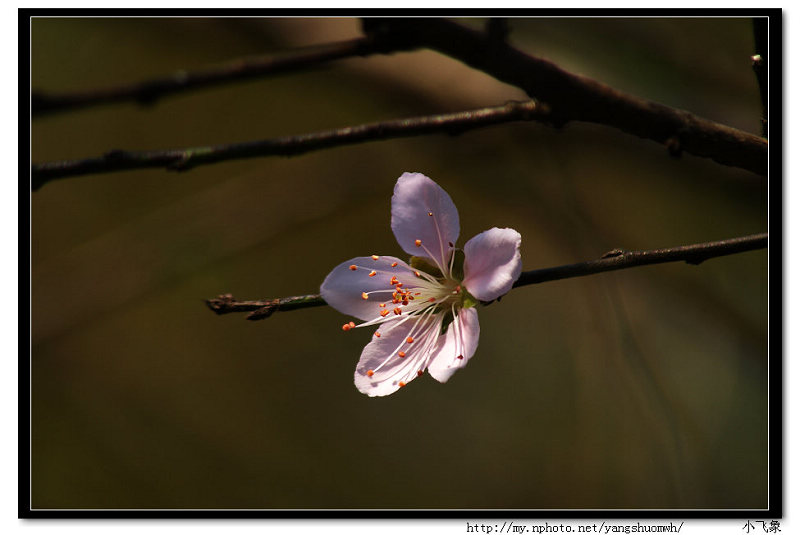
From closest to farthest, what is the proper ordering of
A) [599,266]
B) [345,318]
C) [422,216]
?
[599,266]
[422,216]
[345,318]

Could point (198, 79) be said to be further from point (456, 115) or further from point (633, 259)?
point (633, 259)

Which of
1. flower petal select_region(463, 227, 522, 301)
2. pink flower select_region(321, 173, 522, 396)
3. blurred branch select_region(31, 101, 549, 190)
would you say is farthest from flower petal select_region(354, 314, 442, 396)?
blurred branch select_region(31, 101, 549, 190)

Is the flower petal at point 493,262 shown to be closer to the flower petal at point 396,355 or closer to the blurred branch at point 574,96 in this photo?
the flower petal at point 396,355

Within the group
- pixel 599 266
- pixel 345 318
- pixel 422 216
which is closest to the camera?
pixel 599 266

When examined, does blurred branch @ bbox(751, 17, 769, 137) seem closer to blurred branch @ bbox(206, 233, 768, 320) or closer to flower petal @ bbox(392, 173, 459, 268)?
blurred branch @ bbox(206, 233, 768, 320)

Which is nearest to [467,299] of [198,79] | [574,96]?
[574,96]

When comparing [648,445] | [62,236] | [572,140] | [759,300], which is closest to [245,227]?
[62,236]

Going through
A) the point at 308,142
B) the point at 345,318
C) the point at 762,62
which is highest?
the point at 762,62

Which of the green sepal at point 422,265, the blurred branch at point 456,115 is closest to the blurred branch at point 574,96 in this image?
the blurred branch at point 456,115
